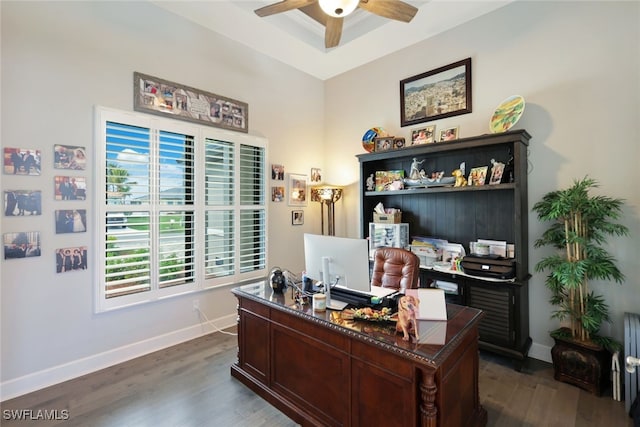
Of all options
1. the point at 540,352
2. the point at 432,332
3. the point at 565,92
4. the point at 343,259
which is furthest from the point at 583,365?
the point at 565,92

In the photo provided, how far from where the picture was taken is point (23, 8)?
2.36 m

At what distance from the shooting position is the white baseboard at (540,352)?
2.80 m

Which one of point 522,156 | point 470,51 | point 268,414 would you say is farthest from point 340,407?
point 470,51

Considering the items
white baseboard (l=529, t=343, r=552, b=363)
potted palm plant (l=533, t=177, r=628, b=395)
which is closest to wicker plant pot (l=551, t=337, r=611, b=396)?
potted palm plant (l=533, t=177, r=628, b=395)

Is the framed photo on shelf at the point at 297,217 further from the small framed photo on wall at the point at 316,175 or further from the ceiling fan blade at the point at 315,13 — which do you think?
the ceiling fan blade at the point at 315,13

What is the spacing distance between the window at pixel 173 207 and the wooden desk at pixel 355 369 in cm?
130

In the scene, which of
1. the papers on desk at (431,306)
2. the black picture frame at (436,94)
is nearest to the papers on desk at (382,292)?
the papers on desk at (431,306)

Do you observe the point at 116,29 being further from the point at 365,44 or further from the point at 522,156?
the point at 522,156

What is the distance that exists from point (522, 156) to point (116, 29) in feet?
13.1

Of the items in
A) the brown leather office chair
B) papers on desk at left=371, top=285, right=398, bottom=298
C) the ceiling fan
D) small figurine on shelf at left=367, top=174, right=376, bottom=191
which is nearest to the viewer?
the ceiling fan

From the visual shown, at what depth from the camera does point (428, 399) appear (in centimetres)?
139

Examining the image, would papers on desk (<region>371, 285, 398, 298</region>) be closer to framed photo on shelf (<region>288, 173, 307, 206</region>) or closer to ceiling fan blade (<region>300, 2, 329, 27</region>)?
framed photo on shelf (<region>288, 173, 307, 206</region>)

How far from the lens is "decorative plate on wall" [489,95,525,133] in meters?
2.76

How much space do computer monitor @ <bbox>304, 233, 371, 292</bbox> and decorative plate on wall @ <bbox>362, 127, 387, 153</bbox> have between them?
87.4 inches
